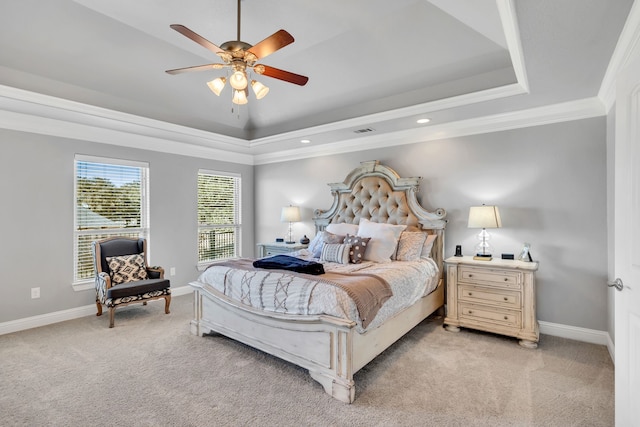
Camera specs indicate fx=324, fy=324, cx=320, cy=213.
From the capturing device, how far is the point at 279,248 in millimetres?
5305

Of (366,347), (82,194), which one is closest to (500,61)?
(366,347)

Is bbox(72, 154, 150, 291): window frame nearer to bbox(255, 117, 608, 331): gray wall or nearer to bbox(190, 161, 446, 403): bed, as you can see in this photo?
bbox(190, 161, 446, 403): bed

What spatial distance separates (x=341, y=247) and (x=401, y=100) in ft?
6.43

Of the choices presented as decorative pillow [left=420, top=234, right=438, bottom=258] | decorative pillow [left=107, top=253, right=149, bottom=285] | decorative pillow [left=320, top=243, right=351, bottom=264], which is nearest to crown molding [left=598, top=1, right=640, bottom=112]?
decorative pillow [left=420, top=234, right=438, bottom=258]

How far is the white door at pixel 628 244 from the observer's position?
1606 mm

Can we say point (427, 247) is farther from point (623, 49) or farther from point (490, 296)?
point (623, 49)

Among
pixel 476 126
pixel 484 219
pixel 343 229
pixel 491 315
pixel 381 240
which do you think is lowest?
pixel 491 315

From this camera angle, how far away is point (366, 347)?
2.60m

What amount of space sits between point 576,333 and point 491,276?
107 centimetres

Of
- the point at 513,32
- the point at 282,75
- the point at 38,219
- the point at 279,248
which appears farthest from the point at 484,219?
the point at 38,219

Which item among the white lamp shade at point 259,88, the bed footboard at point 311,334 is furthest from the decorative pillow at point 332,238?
the white lamp shade at point 259,88

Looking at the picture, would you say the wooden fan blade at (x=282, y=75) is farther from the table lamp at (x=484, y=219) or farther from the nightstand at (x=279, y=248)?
the nightstand at (x=279, y=248)

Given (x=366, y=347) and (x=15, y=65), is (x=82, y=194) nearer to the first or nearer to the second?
(x=15, y=65)

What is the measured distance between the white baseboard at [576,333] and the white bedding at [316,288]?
4.23 feet
